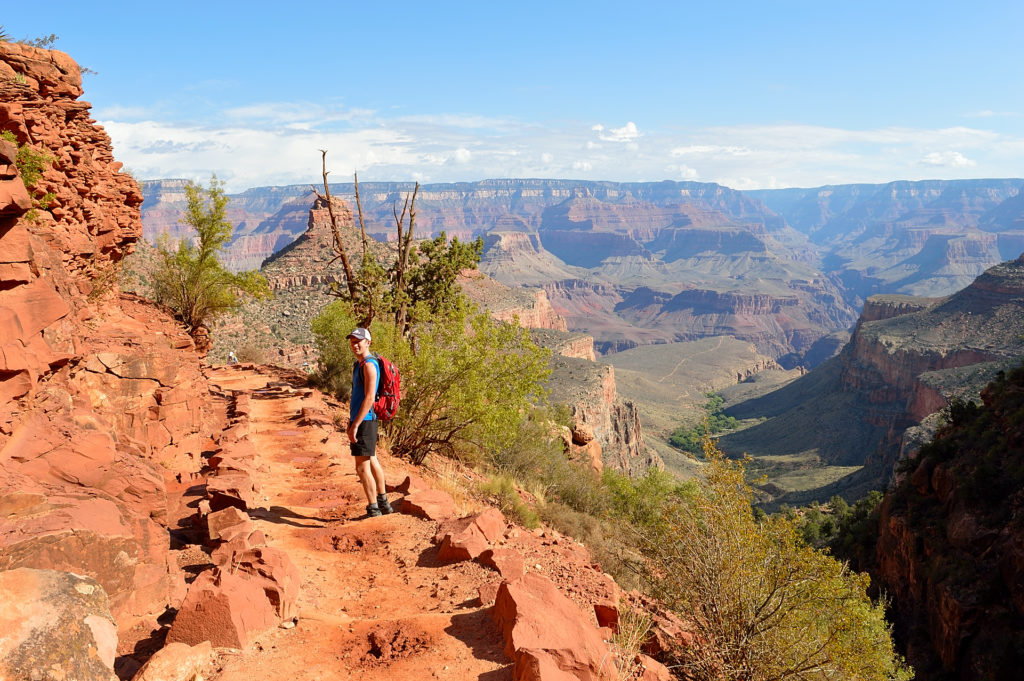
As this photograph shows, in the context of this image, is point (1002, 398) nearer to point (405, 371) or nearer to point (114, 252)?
point (405, 371)

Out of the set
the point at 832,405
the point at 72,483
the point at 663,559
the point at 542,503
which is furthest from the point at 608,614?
the point at 832,405

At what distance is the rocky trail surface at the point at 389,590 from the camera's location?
3.93 m

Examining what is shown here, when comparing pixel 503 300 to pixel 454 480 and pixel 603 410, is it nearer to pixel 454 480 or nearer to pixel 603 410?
pixel 603 410

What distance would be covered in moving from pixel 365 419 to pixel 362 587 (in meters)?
1.96

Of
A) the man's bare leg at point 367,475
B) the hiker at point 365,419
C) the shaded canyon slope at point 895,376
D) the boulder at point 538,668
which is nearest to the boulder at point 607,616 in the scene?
the boulder at point 538,668

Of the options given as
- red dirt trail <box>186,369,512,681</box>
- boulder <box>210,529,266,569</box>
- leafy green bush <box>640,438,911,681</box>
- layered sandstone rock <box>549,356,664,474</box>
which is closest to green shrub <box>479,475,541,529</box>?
red dirt trail <box>186,369,512,681</box>

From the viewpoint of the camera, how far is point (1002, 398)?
24.0 m

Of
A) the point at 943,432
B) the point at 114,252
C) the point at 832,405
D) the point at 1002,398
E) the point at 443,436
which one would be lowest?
the point at 832,405

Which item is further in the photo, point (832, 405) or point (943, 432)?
point (832, 405)

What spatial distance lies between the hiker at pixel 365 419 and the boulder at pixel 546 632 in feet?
9.44

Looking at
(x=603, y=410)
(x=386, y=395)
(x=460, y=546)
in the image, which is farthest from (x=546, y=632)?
(x=603, y=410)

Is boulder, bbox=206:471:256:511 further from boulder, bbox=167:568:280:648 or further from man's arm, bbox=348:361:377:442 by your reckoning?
boulder, bbox=167:568:280:648

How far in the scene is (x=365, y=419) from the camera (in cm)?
692

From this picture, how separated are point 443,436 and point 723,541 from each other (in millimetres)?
6555
